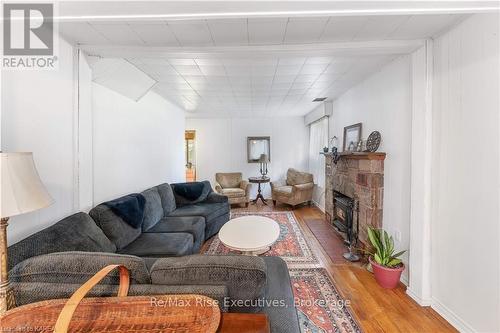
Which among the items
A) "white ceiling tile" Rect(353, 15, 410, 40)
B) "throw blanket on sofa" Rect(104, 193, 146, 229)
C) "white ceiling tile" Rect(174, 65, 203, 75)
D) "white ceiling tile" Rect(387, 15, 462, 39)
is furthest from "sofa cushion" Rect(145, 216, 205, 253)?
"white ceiling tile" Rect(387, 15, 462, 39)

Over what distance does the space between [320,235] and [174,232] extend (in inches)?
86.2

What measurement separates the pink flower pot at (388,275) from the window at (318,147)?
2.67 meters

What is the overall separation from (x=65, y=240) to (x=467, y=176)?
289 centimetres

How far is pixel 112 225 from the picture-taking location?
2006 millimetres

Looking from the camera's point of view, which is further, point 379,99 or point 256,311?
point 379,99

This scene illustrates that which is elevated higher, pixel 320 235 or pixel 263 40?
pixel 263 40

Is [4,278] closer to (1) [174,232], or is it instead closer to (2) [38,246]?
(2) [38,246]

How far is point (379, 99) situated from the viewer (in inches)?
101

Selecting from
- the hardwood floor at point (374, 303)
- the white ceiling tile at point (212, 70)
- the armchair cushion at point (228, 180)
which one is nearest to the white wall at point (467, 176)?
the hardwood floor at point (374, 303)

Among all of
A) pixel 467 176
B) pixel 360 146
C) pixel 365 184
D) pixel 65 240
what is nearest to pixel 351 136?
pixel 360 146

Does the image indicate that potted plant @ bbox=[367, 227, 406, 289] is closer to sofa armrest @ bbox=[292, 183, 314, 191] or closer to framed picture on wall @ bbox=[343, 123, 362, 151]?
framed picture on wall @ bbox=[343, 123, 362, 151]

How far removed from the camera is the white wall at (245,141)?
5941 mm

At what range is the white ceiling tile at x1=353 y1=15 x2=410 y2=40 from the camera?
155 cm

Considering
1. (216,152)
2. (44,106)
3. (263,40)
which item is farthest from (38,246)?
(216,152)
